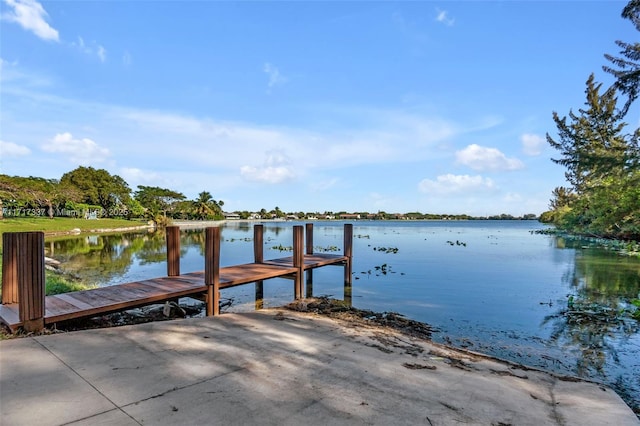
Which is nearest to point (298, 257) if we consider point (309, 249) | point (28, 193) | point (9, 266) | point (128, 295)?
point (309, 249)

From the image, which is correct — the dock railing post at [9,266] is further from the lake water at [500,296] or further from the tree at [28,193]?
the tree at [28,193]

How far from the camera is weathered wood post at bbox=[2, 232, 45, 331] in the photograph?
4.98 metres

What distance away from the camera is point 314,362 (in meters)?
4.81

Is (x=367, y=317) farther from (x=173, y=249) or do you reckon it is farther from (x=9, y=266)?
(x=9, y=266)

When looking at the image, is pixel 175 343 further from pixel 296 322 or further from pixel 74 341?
pixel 296 322

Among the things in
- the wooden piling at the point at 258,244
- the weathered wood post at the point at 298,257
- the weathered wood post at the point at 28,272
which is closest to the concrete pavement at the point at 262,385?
the weathered wood post at the point at 28,272

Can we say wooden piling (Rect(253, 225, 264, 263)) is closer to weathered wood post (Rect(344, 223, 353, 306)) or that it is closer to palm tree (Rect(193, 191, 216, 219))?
weathered wood post (Rect(344, 223, 353, 306))

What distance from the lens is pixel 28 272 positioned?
4980mm

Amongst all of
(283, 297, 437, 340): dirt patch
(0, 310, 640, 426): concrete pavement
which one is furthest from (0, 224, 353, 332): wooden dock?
(283, 297, 437, 340): dirt patch

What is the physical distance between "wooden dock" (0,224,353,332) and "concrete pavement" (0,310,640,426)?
73 centimetres

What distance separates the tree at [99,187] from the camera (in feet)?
213

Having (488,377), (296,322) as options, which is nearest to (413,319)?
(296,322)

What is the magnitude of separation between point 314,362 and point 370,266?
613 inches

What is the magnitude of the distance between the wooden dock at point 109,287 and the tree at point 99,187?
64.5 meters
